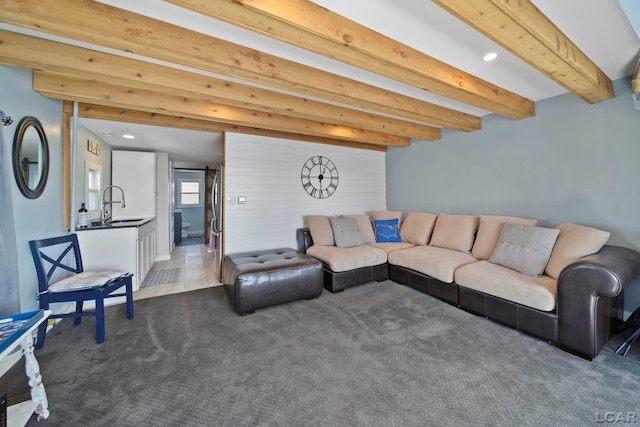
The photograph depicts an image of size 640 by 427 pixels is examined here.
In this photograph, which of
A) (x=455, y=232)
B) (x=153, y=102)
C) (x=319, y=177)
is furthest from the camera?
(x=319, y=177)

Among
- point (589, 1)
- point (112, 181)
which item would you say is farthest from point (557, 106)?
point (112, 181)

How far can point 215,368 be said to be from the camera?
1.79m

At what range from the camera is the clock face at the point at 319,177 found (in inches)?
169

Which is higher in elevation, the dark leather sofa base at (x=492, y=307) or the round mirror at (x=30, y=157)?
the round mirror at (x=30, y=157)

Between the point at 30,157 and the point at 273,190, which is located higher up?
the point at 30,157

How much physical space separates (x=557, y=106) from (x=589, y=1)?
1767 mm

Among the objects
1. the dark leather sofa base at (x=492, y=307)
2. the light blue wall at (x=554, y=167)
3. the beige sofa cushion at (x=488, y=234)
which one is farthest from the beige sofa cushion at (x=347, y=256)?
the light blue wall at (x=554, y=167)

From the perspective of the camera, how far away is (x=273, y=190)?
4.00 metres

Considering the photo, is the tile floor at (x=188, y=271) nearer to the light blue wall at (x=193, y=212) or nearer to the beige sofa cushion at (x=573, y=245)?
the light blue wall at (x=193, y=212)

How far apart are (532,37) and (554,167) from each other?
1960 millimetres

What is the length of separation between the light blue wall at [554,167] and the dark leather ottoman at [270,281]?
103 inches

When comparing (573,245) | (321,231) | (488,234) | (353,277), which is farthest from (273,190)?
(573,245)

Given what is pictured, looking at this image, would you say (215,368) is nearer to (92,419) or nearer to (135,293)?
(92,419)

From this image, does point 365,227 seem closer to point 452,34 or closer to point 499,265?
point 499,265
